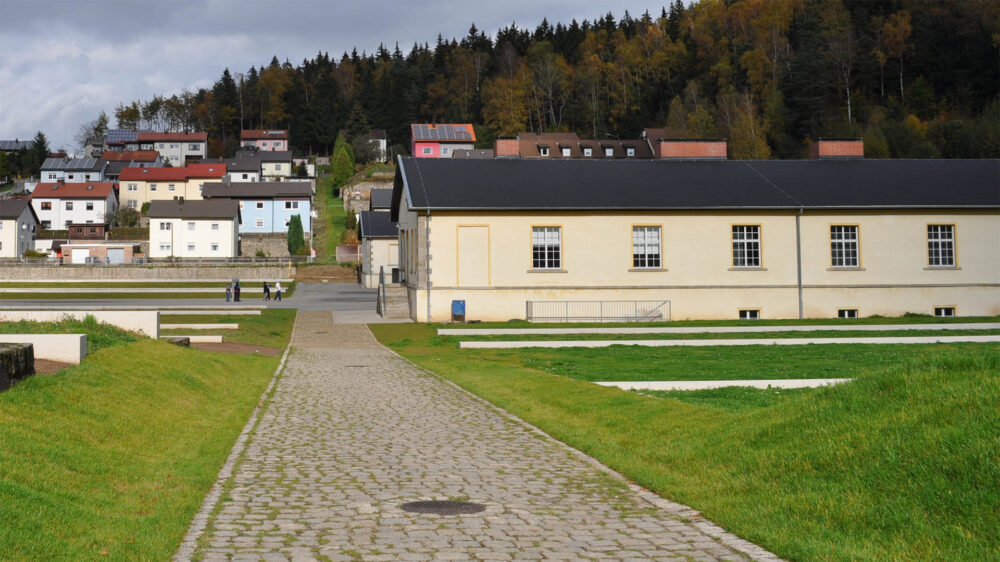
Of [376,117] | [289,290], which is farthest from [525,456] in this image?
[376,117]

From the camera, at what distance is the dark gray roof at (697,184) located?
37594 millimetres

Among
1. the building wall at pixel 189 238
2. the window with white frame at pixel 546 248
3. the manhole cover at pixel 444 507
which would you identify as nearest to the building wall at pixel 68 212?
the building wall at pixel 189 238

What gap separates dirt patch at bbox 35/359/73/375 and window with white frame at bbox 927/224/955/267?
3693 centimetres

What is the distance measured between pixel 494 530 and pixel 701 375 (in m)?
11.4

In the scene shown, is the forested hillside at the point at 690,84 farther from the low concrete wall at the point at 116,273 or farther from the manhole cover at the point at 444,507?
Result: the manhole cover at the point at 444,507

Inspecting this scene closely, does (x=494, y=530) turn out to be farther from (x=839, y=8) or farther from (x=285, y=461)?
(x=839, y=8)

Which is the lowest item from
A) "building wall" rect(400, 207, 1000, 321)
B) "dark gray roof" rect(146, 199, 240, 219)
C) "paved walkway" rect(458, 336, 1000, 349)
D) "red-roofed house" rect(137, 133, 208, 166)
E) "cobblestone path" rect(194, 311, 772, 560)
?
"cobblestone path" rect(194, 311, 772, 560)

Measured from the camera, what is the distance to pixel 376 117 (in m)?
153

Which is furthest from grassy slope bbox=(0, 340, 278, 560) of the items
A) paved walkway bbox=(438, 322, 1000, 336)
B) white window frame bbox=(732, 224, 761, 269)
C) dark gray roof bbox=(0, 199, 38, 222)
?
dark gray roof bbox=(0, 199, 38, 222)

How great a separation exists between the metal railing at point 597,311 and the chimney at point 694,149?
10062mm

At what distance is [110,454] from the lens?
926 cm

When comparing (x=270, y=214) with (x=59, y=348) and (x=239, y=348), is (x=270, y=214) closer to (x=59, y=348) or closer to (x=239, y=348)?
(x=239, y=348)

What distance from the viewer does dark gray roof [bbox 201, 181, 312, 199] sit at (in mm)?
100000

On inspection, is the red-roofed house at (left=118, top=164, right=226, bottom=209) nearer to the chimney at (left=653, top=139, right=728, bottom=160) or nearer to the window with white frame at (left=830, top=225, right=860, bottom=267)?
the chimney at (left=653, top=139, right=728, bottom=160)
